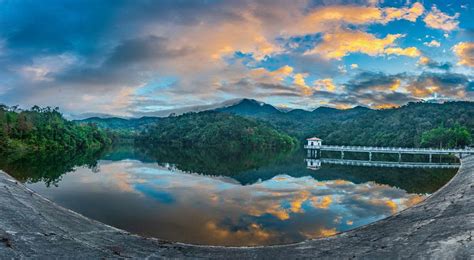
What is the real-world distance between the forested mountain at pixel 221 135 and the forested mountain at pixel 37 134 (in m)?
41.4

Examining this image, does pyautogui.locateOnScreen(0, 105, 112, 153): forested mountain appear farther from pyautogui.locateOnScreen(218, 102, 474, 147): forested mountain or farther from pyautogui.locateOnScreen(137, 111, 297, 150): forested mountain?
pyautogui.locateOnScreen(218, 102, 474, 147): forested mountain

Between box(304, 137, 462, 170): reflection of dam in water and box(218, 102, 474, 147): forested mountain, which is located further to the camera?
box(218, 102, 474, 147): forested mountain

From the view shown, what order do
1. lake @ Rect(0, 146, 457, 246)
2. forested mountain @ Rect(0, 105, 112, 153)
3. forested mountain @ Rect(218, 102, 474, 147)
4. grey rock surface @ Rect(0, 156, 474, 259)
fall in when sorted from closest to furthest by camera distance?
1. grey rock surface @ Rect(0, 156, 474, 259)
2. lake @ Rect(0, 146, 457, 246)
3. forested mountain @ Rect(0, 105, 112, 153)
4. forested mountain @ Rect(218, 102, 474, 147)

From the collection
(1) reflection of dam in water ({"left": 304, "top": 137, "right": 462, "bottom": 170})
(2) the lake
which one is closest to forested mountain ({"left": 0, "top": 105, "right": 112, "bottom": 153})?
(2) the lake

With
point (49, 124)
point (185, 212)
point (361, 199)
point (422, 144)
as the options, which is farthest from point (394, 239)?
point (49, 124)

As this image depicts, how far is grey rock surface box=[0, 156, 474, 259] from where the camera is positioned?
781cm

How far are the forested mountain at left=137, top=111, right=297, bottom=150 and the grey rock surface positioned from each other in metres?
95.2

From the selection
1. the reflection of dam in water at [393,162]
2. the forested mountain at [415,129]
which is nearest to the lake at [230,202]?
the reflection of dam in water at [393,162]

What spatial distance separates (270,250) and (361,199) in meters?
15.9

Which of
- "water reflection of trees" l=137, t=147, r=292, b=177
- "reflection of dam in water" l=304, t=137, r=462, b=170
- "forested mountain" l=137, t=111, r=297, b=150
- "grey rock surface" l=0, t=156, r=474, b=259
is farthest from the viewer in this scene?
"forested mountain" l=137, t=111, r=297, b=150

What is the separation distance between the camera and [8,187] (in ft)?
42.4

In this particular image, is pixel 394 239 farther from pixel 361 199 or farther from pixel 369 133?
pixel 369 133

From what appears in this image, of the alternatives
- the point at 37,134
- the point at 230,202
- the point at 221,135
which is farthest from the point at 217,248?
the point at 221,135

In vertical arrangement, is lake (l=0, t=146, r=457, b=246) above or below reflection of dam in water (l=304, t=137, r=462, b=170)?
below
